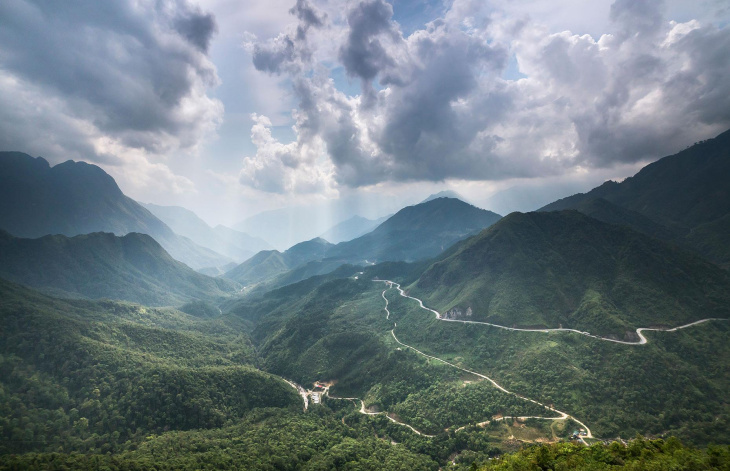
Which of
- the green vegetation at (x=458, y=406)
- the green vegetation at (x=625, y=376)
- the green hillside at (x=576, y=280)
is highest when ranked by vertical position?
the green hillside at (x=576, y=280)

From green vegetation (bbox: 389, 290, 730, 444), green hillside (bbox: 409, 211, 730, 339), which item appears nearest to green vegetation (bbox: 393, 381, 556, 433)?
green vegetation (bbox: 389, 290, 730, 444)

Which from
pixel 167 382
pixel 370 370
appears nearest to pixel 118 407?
pixel 167 382

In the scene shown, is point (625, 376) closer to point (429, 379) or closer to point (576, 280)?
point (429, 379)

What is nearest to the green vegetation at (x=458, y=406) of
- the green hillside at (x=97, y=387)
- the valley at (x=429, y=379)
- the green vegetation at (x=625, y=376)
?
the valley at (x=429, y=379)

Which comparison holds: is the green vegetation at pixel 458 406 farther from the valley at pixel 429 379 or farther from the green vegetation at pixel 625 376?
the green vegetation at pixel 625 376

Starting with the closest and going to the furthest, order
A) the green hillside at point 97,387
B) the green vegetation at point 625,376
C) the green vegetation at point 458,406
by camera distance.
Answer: the green vegetation at point 625,376 < the green hillside at point 97,387 < the green vegetation at point 458,406

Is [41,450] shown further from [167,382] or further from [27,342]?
[27,342]

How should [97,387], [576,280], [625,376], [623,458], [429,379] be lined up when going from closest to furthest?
[623,458], [625,376], [97,387], [429,379], [576,280]

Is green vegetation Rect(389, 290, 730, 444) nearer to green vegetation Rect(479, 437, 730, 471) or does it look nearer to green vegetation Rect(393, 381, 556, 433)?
green vegetation Rect(393, 381, 556, 433)

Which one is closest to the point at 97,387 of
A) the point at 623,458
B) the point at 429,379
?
the point at 429,379
